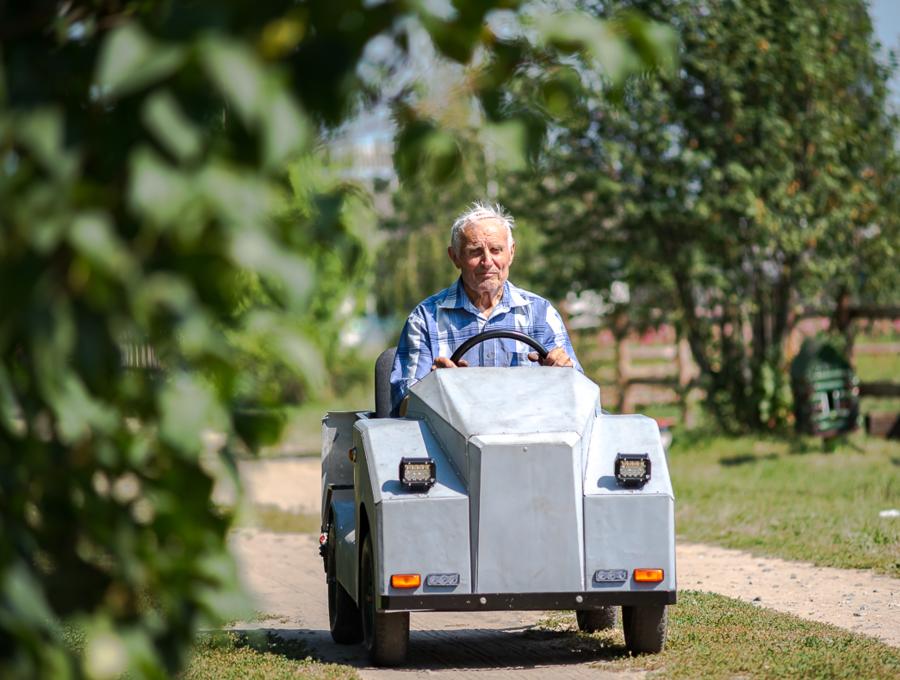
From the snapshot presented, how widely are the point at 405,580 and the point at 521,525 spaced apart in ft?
1.60

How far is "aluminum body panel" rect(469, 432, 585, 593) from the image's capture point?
575 cm

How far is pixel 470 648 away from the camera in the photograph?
6.85 meters

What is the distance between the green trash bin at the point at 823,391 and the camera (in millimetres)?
15945

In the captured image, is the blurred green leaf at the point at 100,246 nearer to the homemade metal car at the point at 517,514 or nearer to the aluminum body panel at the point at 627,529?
the homemade metal car at the point at 517,514

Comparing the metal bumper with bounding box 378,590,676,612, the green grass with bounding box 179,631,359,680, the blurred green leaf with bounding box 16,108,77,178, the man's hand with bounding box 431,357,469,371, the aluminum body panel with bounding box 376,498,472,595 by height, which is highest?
the blurred green leaf with bounding box 16,108,77,178

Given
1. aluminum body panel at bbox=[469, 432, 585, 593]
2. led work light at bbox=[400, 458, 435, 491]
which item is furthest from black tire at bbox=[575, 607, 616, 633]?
led work light at bbox=[400, 458, 435, 491]

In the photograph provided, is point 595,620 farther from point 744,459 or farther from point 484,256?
point 744,459

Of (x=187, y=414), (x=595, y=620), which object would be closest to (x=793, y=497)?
(x=595, y=620)

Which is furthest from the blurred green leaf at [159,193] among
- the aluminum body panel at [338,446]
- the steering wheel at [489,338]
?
the aluminum body panel at [338,446]

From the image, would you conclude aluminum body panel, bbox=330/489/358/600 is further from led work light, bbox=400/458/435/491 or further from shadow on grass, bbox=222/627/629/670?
led work light, bbox=400/458/435/491

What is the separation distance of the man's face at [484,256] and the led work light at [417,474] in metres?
1.38

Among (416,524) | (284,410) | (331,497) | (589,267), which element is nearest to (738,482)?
(589,267)

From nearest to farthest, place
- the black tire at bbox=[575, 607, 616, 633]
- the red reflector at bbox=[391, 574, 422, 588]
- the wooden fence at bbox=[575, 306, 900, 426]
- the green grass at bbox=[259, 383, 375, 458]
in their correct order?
the red reflector at bbox=[391, 574, 422, 588]
the black tire at bbox=[575, 607, 616, 633]
the wooden fence at bbox=[575, 306, 900, 426]
the green grass at bbox=[259, 383, 375, 458]

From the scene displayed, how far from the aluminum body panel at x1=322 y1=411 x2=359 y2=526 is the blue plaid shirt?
39cm
